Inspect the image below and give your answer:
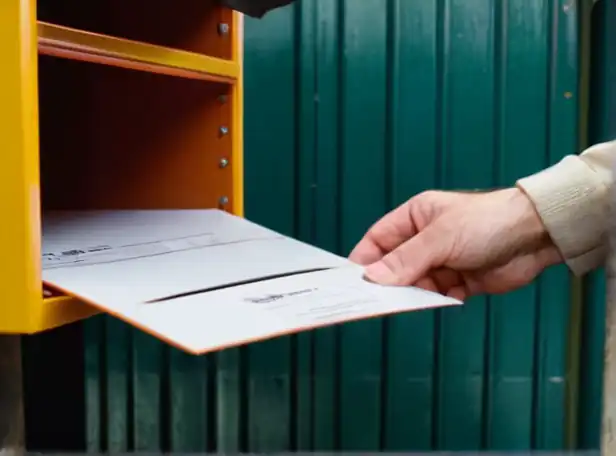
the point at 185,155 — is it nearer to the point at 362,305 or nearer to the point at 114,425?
the point at 362,305

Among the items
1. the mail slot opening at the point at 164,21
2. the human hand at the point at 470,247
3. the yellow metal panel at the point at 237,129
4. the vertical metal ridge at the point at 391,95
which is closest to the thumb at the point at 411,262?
the human hand at the point at 470,247

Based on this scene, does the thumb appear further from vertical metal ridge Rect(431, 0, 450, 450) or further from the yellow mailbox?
vertical metal ridge Rect(431, 0, 450, 450)

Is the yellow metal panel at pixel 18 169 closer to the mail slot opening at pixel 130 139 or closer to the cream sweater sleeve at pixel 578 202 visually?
the mail slot opening at pixel 130 139

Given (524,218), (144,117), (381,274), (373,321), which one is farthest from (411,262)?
(373,321)

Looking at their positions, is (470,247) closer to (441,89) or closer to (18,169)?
(18,169)

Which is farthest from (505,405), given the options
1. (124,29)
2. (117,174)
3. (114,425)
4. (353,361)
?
(124,29)

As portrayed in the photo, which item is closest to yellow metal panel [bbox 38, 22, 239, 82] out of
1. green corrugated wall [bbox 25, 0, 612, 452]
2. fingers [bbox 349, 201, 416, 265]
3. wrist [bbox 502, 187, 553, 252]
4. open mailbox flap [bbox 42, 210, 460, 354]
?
open mailbox flap [bbox 42, 210, 460, 354]

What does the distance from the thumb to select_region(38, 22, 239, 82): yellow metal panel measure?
34cm

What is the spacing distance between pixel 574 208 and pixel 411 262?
0.66 ft

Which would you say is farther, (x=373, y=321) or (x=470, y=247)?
(x=373, y=321)

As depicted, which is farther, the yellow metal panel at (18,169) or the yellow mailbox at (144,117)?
the yellow mailbox at (144,117)

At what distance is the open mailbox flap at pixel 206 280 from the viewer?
614mm

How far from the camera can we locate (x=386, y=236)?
101cm

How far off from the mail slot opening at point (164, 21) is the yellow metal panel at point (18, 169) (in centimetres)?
43
